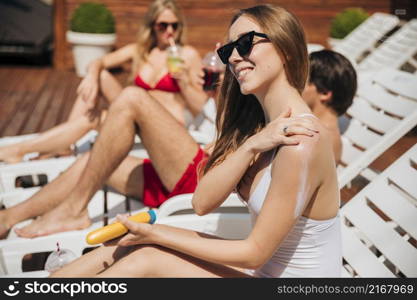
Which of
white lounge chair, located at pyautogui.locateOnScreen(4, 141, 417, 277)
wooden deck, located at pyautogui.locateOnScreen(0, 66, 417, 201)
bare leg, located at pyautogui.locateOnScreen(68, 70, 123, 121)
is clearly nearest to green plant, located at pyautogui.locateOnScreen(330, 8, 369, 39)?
wooden deck, located at pyautogui.locateOnScreen(0, 66, 417, 201)

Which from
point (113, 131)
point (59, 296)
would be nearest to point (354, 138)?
point (113, 131)

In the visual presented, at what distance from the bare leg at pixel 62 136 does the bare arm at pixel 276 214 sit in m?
2.18

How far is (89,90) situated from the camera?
3.76 metres

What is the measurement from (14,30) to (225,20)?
10.5 ft

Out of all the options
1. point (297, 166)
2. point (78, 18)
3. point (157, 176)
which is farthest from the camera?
point (78, 18)

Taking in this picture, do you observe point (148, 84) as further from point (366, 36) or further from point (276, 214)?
point (366, 36)

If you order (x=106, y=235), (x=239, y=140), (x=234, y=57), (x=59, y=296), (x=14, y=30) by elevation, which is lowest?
(x=14, y=30)

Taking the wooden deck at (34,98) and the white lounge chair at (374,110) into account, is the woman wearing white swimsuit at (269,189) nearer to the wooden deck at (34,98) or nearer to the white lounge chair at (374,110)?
the white lounge chair at (374,110)

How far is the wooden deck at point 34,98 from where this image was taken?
19.2 feet

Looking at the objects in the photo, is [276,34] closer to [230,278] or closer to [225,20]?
[230,278]

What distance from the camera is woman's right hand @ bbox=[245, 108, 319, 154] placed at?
66.3 inches

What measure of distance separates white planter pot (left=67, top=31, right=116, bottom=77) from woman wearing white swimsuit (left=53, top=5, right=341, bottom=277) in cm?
630

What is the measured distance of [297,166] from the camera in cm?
168

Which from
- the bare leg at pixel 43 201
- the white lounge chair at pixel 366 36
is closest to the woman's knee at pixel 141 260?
the bare leg at pixel 43 201
